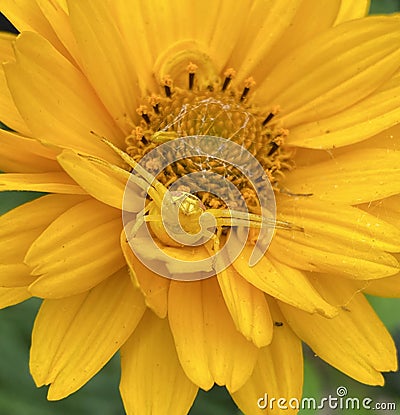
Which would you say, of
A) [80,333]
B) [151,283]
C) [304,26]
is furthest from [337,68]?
[80,333]

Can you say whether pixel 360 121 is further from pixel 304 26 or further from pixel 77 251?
pixel 77 251

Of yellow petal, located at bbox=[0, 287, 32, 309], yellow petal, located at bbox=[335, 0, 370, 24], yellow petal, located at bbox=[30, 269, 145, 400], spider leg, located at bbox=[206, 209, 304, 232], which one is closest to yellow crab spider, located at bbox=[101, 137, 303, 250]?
spider leg, located at bbox=[206, 209, 304, 232]

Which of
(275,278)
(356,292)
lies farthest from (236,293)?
(356,292)

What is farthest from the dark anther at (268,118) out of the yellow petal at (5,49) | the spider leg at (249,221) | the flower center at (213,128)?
the yellow petal at (5,49)

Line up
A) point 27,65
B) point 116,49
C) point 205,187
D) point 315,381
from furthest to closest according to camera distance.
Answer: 1. point 315,381
2. point 205,187
3. point 116,49
4. point 27,65

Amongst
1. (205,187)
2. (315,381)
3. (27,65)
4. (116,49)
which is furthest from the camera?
(315,381)

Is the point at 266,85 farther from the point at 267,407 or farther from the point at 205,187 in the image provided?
the point at 267,407
